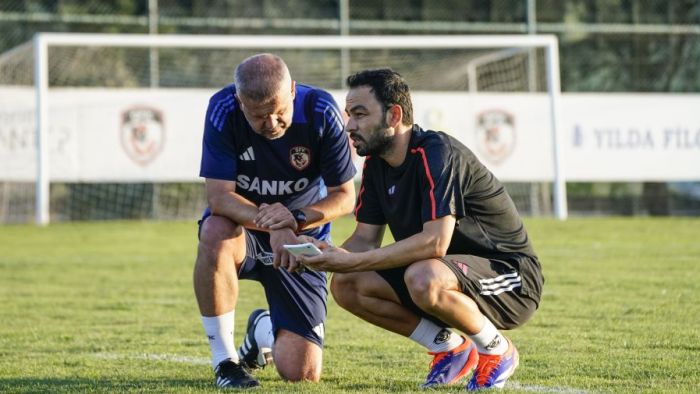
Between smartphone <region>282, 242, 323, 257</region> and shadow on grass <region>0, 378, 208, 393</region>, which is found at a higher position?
smartphone <region>282, 242, 323, 257</region>

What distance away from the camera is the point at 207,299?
19.5 ft

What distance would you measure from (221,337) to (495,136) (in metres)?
13.5

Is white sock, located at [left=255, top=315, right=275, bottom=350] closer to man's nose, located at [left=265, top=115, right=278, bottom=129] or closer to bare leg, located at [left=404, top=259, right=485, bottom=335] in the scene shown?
man's nose, located at [left=265, top=115, right=278, bottom=129]

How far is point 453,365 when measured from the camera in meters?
5.67

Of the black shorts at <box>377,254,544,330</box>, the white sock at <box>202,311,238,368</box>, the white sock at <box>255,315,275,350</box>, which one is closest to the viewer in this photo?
the black shorts at <box>377,254,544,330</box>

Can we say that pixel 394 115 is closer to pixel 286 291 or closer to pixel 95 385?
pixel 286 291

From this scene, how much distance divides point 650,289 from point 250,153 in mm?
4890

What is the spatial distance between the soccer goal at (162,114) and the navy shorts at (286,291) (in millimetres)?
11479

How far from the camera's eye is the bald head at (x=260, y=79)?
5535mm

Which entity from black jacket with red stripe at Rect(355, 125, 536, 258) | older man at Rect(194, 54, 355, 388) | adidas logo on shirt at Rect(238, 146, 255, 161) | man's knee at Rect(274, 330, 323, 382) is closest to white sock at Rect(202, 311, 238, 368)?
Result: older man at Rect(194, 54, 355, 388)

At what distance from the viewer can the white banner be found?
17.8 m

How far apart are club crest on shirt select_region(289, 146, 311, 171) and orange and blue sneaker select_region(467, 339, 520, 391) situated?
1.42m

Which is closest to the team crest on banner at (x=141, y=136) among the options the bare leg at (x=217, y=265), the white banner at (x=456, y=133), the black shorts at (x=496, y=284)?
the white banner at (x=456, y=133)

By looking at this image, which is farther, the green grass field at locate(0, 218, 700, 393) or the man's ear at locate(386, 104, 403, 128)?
the green grass field at locate(0, 218, 700, 393)
